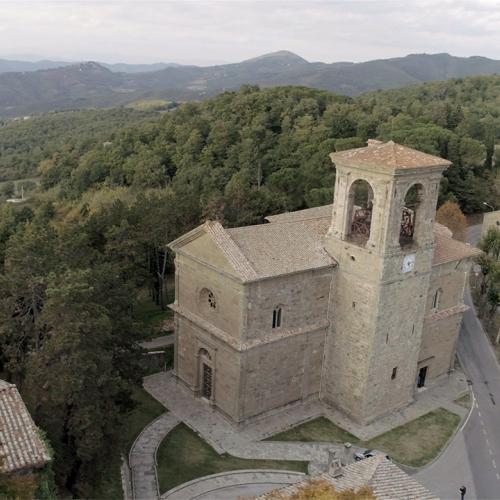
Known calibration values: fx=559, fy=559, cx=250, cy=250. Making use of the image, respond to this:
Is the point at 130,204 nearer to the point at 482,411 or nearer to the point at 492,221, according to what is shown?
the point at 492,221

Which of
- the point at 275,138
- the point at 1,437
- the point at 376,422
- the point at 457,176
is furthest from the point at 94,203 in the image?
the point at 1,437

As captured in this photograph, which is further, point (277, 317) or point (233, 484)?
point (277, 317)

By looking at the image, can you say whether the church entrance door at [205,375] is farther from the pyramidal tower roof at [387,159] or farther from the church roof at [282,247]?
the pyramidal tower roof at [387,159]

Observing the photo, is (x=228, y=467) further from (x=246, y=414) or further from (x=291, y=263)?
(x=291, y=263)

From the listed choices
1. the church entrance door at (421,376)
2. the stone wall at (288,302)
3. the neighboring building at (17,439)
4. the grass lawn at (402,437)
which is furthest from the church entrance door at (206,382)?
the neighboring building at (17,439)

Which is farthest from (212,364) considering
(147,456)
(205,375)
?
(147,456)

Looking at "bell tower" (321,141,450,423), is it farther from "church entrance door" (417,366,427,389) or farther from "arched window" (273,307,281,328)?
"arched window" (273,307,281,328)
